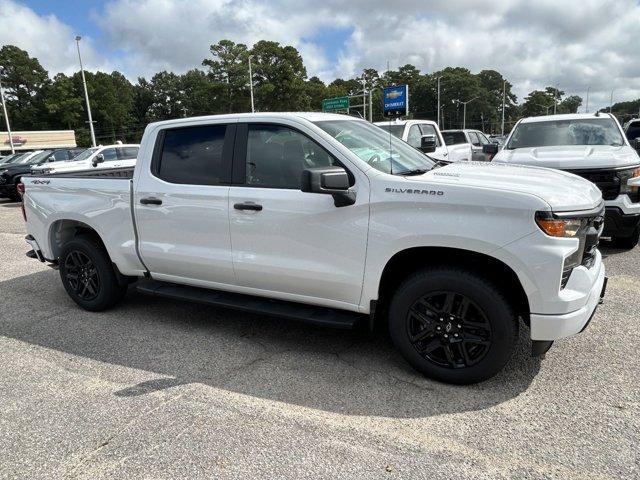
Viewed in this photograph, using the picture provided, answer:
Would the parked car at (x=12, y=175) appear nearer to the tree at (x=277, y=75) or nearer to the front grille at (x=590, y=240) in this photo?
the front grille at (x=590, y=240)

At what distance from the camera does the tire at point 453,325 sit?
3.09m

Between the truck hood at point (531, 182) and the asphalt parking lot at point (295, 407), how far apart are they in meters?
1.25

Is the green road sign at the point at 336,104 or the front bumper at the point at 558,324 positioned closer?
the front bumper at the point at 558,324

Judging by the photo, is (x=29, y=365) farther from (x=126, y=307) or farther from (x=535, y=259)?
(x=535, y=259)

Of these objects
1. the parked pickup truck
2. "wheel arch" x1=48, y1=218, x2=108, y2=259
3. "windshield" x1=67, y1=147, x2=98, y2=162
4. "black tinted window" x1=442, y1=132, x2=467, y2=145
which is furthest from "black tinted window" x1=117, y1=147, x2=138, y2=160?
the parked pickup truck

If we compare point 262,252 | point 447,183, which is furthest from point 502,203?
point 262,252

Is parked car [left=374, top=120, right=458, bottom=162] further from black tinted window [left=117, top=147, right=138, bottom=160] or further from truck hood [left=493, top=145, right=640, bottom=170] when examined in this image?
black tinted window [left=117, top=147, right=138, bottom=160]

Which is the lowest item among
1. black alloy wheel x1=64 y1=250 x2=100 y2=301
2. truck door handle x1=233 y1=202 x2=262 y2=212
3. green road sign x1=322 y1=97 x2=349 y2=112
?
black alloy wheel x1=64 y1=250 x2=100 y2=301

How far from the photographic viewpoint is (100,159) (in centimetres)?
1605

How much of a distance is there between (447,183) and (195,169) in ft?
7.21

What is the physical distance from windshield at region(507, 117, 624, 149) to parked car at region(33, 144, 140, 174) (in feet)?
40.9

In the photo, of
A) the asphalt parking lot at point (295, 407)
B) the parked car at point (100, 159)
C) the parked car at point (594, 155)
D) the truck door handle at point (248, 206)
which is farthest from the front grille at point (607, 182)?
the parked car at point (100, 159)

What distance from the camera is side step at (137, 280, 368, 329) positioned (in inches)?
141

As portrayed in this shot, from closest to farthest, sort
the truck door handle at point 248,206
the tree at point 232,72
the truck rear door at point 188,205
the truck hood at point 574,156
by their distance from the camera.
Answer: the truck door handle at point 248,206 → the truck rear door at point 188,205 → the truck hood at point 574,156 → the tree at point 232,72
